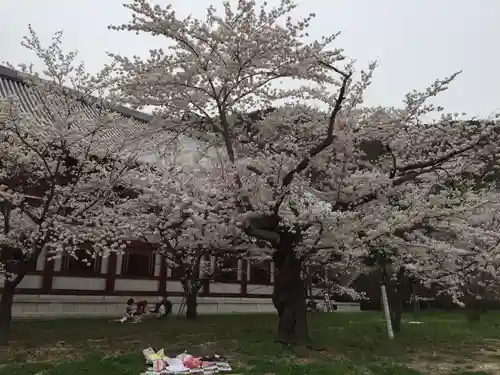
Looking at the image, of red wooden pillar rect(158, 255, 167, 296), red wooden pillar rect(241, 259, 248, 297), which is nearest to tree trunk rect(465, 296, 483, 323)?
red wooden pillar rect(241, 259, 248, 297)

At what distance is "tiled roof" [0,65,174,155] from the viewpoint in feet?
31.0

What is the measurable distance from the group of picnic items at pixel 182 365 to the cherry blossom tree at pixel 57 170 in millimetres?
→ 2728

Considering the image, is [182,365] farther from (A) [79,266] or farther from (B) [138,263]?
(B) [138,263]

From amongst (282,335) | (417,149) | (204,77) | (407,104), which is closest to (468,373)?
(282,335)

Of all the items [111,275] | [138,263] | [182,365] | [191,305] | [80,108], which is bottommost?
[182,365]

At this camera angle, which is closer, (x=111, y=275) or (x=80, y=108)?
(x=80, y=108)

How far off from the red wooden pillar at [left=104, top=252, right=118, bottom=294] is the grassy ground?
224 cm

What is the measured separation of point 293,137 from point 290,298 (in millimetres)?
3132

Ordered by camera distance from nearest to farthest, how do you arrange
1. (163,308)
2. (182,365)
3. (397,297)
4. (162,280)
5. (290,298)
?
(182,365)
(290,298)
(397,297)
(163,308)
(162,280)

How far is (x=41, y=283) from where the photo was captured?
1371 centimetres

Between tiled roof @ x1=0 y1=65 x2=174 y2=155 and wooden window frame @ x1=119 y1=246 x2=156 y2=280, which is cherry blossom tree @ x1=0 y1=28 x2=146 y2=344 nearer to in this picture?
tiled roof @ x1=0 y1=65 x2=174 y2=155

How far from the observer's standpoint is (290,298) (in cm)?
895

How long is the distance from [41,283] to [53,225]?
593 centimetres

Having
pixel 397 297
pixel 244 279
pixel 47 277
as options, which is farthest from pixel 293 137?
pixel 244 279
